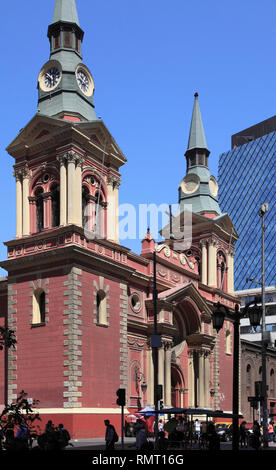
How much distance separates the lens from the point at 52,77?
42.5m

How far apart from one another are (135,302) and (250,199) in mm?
100285

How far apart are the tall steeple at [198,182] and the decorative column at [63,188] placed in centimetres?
2024

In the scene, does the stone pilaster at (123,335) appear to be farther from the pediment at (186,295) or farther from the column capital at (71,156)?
the column capital at (71,156)

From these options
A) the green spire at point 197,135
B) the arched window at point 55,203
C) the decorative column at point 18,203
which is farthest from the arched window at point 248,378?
the decorative column at point 18,203

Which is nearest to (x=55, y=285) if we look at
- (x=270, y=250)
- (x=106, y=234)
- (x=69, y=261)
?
(x=69, y=261)

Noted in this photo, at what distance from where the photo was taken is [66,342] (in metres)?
35.9

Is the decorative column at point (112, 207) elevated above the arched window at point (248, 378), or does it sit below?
above

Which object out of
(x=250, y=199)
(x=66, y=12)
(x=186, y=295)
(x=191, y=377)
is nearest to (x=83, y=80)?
(x=66, y=12)

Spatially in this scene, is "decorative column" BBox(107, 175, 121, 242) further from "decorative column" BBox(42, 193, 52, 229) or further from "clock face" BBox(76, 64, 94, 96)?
"clock face" BBox(76, 64, 94, 96)

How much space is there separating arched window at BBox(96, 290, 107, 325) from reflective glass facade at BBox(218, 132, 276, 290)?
93.5 meters

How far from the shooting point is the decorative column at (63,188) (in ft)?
124

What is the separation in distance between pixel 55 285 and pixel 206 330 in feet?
59.5

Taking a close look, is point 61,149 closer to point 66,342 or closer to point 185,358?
point 66,342

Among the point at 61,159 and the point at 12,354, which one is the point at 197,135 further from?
the point at 12,354
